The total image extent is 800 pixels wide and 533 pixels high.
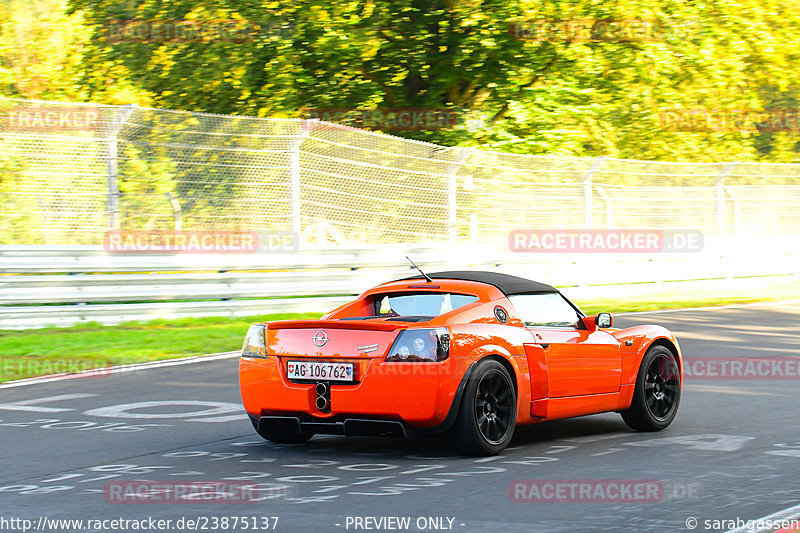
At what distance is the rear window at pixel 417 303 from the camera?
7633mm

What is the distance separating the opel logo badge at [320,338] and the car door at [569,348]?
143 cm

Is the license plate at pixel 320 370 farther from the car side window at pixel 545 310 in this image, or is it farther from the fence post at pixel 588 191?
the fence post at pixel 588 191

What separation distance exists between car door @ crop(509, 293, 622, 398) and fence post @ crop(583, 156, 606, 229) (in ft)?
48.7

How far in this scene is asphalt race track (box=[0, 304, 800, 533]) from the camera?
5445 mm

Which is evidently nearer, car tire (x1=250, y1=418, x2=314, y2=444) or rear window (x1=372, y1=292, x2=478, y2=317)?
car tire (x1=250, y1=418, x2=314, y2=444)

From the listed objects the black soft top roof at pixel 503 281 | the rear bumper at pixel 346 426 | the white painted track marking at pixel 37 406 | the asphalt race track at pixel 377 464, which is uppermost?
the black soft top roof at pixel 503 281

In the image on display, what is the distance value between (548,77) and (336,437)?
18.3 metres

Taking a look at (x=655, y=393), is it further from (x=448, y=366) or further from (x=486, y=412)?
(x=448, y=366)

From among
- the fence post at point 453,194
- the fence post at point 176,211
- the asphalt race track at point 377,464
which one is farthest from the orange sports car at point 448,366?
the fence post at point 453,194

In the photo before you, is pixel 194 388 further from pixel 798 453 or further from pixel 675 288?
pixel 675 288

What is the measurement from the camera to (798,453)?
7086 mm

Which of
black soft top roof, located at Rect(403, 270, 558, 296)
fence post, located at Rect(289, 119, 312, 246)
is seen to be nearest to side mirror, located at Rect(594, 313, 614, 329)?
black soft top roof, located at Rect(403, 270, 558, 296)

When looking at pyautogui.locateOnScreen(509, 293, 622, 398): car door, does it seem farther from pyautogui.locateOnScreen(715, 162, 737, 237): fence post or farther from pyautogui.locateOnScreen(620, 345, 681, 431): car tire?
pyautogui.locateOnScreen(715, 162, 737, 237): fence post

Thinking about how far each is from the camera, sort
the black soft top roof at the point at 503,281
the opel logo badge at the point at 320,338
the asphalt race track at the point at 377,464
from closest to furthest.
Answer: the asphalt race track at the point at 377,464
the opel logo badge at the point at 320,338
the black soft top roof at the point at 503,281
